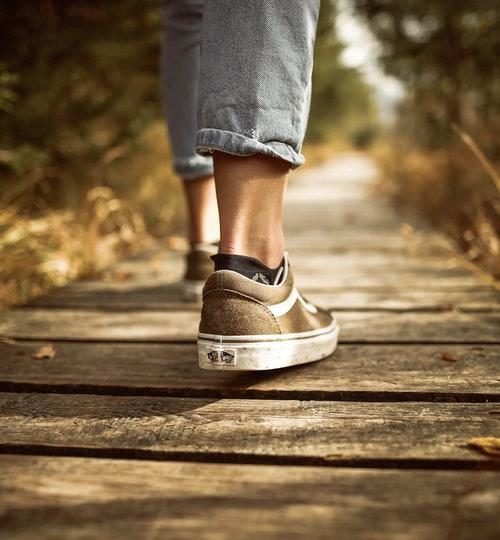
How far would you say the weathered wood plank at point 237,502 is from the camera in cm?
70

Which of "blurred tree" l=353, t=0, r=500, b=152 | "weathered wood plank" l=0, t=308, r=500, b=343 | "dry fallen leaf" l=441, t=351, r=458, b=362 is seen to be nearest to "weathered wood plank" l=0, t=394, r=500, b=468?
"dry fallen leaf" l=441, t=351, r=458, b=362

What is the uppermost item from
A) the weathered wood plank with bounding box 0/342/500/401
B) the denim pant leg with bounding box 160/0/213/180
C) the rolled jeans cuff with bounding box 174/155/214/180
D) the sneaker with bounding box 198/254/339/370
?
the denim pant leg with bounding box 160/0/213/180

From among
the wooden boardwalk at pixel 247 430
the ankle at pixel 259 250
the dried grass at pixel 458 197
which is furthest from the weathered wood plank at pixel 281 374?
the dried grass at pixel 458 197

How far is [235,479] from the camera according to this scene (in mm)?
823

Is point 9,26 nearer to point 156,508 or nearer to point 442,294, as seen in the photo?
point 442,294

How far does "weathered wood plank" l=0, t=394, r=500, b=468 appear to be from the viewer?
0.89 m

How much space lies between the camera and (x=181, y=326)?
1.63 m

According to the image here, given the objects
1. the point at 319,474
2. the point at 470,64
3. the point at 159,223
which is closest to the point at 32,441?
the point at 319,474

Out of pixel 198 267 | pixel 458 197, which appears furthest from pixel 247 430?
pixel 458 197

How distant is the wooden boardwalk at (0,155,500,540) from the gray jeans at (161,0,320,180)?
0.46 metres

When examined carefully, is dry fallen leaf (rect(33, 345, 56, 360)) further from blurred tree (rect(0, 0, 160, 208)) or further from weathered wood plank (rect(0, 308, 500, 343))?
blurred tree (rect(0, 0, 160, 208))

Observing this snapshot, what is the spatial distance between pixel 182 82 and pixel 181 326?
76 centimetres

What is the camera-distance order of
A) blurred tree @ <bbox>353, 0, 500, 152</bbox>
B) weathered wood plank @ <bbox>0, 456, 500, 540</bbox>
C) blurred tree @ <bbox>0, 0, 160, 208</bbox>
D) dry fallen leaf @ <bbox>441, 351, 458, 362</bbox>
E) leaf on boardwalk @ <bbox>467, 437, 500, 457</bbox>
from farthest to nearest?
blurred tree @ <bbox>353, 0, 500, 152</bbox> → blurred tree @ <bbox>0, 0, 160, 208</bbox> → dry fallen leaf @ <bbox>441, 351, 458, 362</bbox> → leaf on boardwalk @ <bbox>467, 437, 500, 457</bbox> → weathered wood plank @ <bbox>0, 456, 500, 540</bbox>

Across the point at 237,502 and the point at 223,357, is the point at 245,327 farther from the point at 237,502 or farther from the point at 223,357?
the point at 237,502
